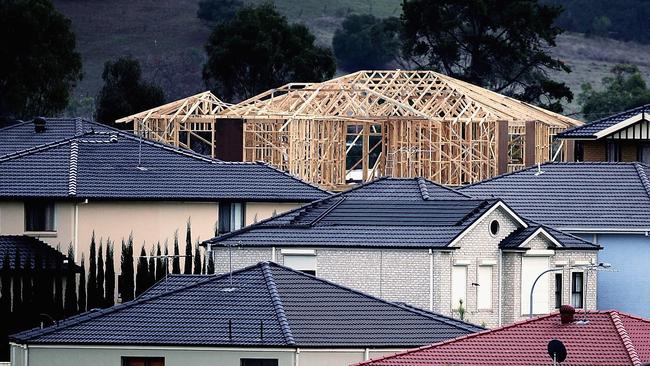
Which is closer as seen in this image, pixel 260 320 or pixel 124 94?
pixel 260 320

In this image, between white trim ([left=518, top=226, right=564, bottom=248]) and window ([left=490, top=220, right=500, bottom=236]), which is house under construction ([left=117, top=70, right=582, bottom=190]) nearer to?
white trim ([left=518, top=226, right=564, bottom=248])

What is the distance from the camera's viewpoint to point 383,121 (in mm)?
106000

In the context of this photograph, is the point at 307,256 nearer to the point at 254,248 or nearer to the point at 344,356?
the point at 254,248

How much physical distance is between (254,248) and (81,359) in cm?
1452

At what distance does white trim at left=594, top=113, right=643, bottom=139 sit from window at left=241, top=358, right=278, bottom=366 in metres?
38.8

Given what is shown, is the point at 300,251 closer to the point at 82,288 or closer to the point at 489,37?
the point at 82,288

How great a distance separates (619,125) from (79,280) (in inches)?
899

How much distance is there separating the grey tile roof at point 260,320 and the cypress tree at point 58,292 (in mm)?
14581

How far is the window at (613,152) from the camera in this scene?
90.6m

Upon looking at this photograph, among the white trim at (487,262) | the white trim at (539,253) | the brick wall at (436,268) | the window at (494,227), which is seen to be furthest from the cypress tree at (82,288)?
the white trim at (539,253)

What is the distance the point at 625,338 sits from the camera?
153 feet

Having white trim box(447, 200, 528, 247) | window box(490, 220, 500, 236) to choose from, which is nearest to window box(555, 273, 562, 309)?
white trim box(447, 200, 528, 247)

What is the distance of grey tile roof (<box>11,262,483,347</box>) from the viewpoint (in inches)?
2078

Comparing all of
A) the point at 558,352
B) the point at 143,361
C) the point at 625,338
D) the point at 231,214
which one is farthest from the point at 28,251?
the point at 558,352
